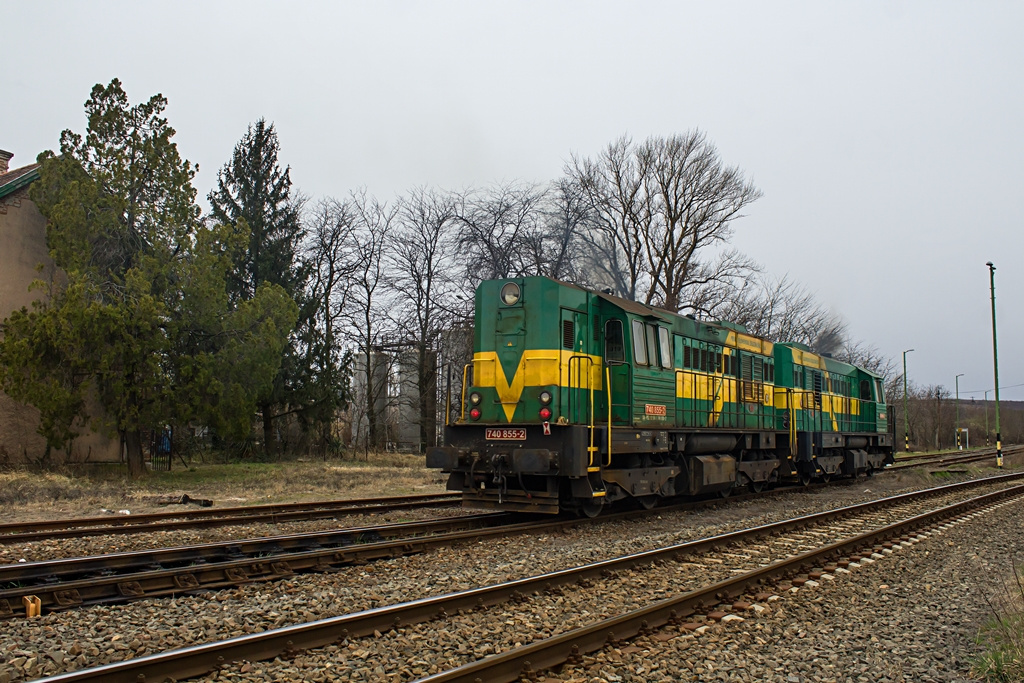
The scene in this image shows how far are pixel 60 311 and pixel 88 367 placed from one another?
1500 millimetres

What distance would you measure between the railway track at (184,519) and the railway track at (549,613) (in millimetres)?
5899

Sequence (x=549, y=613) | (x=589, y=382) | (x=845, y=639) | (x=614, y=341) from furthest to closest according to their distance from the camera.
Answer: (x=614, y=341), (x=589, y=382), (x=549, y=613), (x=845, y=639)

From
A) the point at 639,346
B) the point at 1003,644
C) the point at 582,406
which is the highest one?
the point at 639,346

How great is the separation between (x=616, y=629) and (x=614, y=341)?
6.92m

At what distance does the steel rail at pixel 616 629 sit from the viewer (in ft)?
15.6

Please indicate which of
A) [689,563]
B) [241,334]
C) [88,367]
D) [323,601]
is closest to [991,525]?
[689,563]

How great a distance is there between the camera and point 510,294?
11844mm

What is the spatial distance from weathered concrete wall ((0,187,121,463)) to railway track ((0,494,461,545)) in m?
11.1

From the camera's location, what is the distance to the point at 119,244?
20.6 meters

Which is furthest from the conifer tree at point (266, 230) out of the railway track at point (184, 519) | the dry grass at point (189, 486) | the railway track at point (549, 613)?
the railway track at point (549, 613)

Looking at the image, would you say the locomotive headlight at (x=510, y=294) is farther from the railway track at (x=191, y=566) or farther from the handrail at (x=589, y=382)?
the railway track at (x=191, y=566)

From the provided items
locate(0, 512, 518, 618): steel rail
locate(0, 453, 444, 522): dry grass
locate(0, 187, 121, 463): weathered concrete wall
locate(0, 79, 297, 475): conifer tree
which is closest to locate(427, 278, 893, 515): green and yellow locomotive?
locate(0, 512, 518, 618): steel rail

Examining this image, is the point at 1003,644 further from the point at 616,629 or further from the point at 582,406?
the point at 582,406

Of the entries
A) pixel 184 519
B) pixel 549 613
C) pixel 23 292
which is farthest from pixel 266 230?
pixel 549 613
